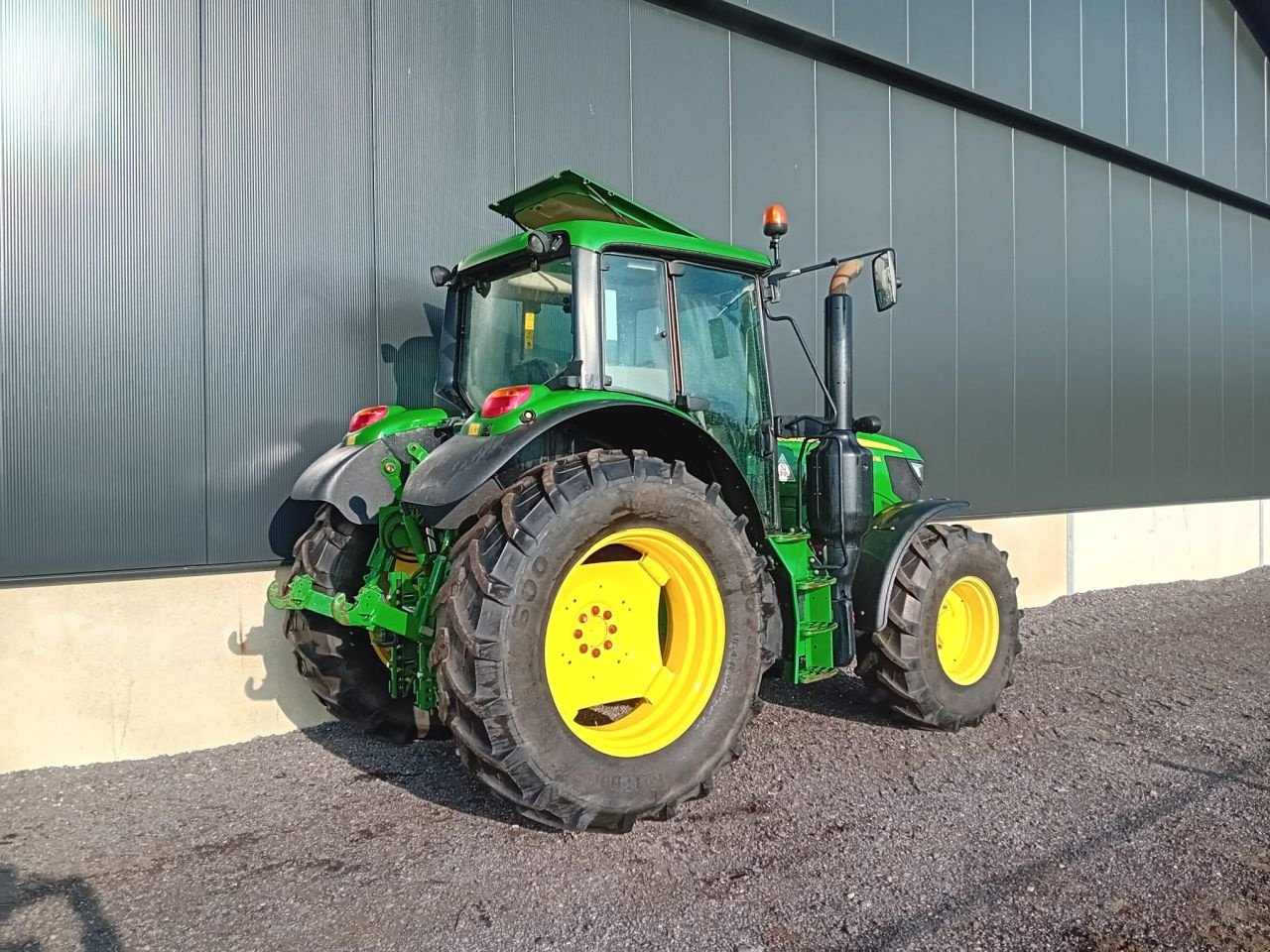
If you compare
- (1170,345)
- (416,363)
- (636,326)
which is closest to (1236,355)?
(1170,345)

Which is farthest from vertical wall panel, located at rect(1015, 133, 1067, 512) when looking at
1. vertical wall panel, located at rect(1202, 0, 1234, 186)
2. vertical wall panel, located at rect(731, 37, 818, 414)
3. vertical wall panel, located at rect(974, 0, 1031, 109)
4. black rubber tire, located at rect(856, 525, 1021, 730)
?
black rubber tire, located at rect(856, 525, 1021, 730)

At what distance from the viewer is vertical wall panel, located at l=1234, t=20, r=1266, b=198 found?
37.6 ft

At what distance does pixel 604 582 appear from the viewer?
3617 millimetres

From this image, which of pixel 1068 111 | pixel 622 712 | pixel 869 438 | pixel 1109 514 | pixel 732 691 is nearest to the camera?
pixel 732 691

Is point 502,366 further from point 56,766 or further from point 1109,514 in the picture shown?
point 1109,514

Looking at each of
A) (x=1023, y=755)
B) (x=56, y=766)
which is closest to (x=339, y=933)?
(x=56, y=766)

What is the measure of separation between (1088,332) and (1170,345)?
6.11 ft

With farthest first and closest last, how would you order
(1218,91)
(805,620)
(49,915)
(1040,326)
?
(1218,91) → (1040,326) → (805,620) → (49,915)

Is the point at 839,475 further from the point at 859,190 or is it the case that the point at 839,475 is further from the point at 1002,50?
the point at 1002,50

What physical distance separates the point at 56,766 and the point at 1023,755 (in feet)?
15.4

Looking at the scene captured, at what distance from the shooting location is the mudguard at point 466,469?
3.15m

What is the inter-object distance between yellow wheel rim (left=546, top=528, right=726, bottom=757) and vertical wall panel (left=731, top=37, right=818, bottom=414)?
138 inches

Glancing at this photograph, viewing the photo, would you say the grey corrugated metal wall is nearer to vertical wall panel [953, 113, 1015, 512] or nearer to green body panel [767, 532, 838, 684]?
vertical wall panel [953, 113, 1015, 512]

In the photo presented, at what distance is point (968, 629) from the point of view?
191 inches
